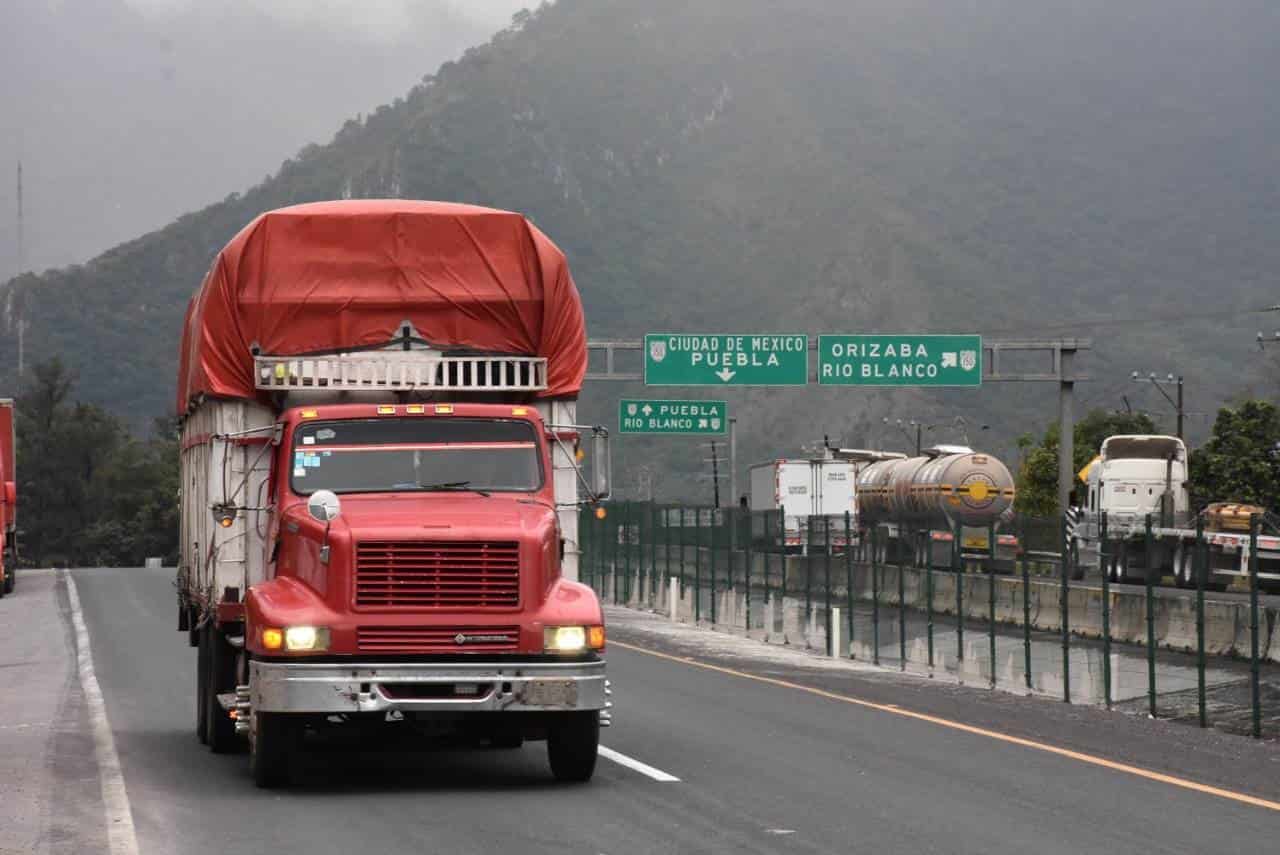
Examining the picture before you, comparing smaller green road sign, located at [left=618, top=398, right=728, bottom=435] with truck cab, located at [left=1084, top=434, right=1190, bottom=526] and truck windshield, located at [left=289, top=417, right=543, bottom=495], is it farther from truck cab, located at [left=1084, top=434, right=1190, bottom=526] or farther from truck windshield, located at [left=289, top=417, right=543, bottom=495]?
truck windshield, located at [left=289, top=417, right=543, bottom=495]

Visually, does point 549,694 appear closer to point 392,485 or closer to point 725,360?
point 392,485

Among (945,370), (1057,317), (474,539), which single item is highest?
(1057,317)

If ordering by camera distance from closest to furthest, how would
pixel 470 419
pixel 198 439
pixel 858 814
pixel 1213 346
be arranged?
pixel 858 814 → pixel 470 419 → pixel 198 439 → pixel 1213 346

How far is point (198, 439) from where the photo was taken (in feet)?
55.8

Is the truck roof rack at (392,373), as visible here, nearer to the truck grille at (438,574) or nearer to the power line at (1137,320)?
the truck grille at (438,574)

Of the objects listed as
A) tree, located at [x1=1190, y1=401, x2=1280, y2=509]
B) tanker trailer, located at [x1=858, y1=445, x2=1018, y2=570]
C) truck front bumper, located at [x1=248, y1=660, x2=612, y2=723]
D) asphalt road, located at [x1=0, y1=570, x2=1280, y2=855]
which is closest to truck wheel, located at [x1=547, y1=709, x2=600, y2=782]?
asphalt road, located at [x1=0, y1=570, x2=1280, y2=855]

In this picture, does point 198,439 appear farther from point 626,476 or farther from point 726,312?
point 726,312

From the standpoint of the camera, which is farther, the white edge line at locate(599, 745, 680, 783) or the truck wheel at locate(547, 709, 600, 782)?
the white edge line at locate(599, 745, 680, 783)

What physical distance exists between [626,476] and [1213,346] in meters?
57.3

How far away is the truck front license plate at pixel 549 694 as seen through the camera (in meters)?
13.2

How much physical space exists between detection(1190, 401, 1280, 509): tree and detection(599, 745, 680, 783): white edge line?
71.5 meters

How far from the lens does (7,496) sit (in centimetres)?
5106

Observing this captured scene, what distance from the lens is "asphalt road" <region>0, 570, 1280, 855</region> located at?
1167cm

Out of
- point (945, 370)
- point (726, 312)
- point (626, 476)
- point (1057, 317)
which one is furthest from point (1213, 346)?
point (945, 370)
